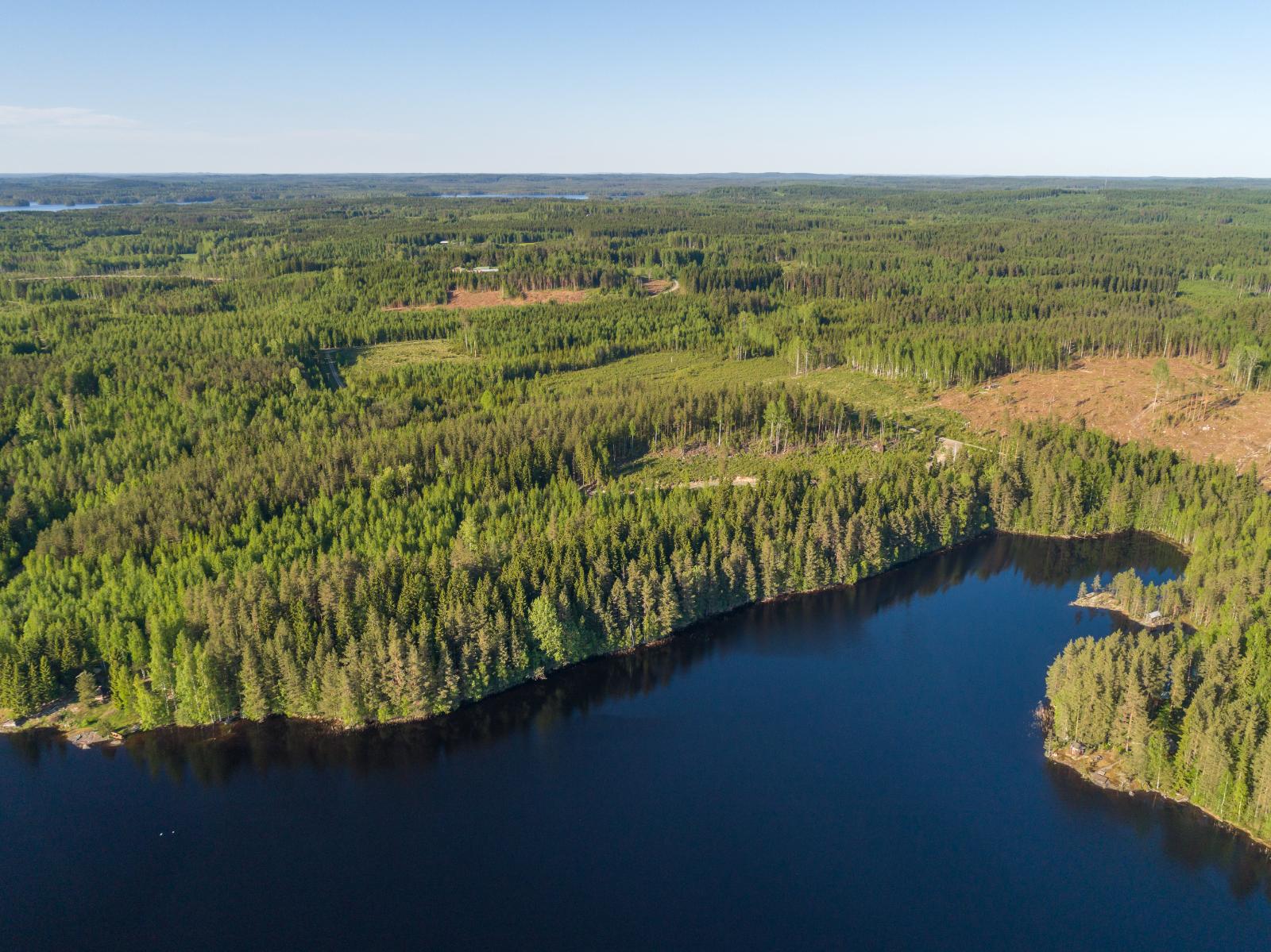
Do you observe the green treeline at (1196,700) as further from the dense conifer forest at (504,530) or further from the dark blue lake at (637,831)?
the dark blue lake at (637,831)

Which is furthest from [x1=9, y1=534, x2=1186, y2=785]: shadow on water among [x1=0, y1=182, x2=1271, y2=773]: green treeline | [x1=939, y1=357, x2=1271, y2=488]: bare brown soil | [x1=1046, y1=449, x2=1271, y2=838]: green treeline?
[x1=939, y1=357, x2=1271, y2=488]: bare brown soil

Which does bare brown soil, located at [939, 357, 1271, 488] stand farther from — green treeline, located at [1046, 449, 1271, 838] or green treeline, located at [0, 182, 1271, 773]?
green treeline, located at [1046, 449, 1271, 838]

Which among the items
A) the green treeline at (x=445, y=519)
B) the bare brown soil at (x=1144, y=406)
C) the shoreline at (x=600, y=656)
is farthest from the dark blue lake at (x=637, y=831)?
the bare brown soil at (x=1144, y=406)

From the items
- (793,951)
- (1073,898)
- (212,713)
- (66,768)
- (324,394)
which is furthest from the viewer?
(324,394)

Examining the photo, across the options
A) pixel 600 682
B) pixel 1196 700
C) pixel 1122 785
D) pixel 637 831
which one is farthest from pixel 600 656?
pixel 1196 700

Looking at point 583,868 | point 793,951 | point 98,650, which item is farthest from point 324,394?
point 793,951

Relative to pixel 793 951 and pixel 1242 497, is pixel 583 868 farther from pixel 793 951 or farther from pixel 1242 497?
pixel 1242 497
